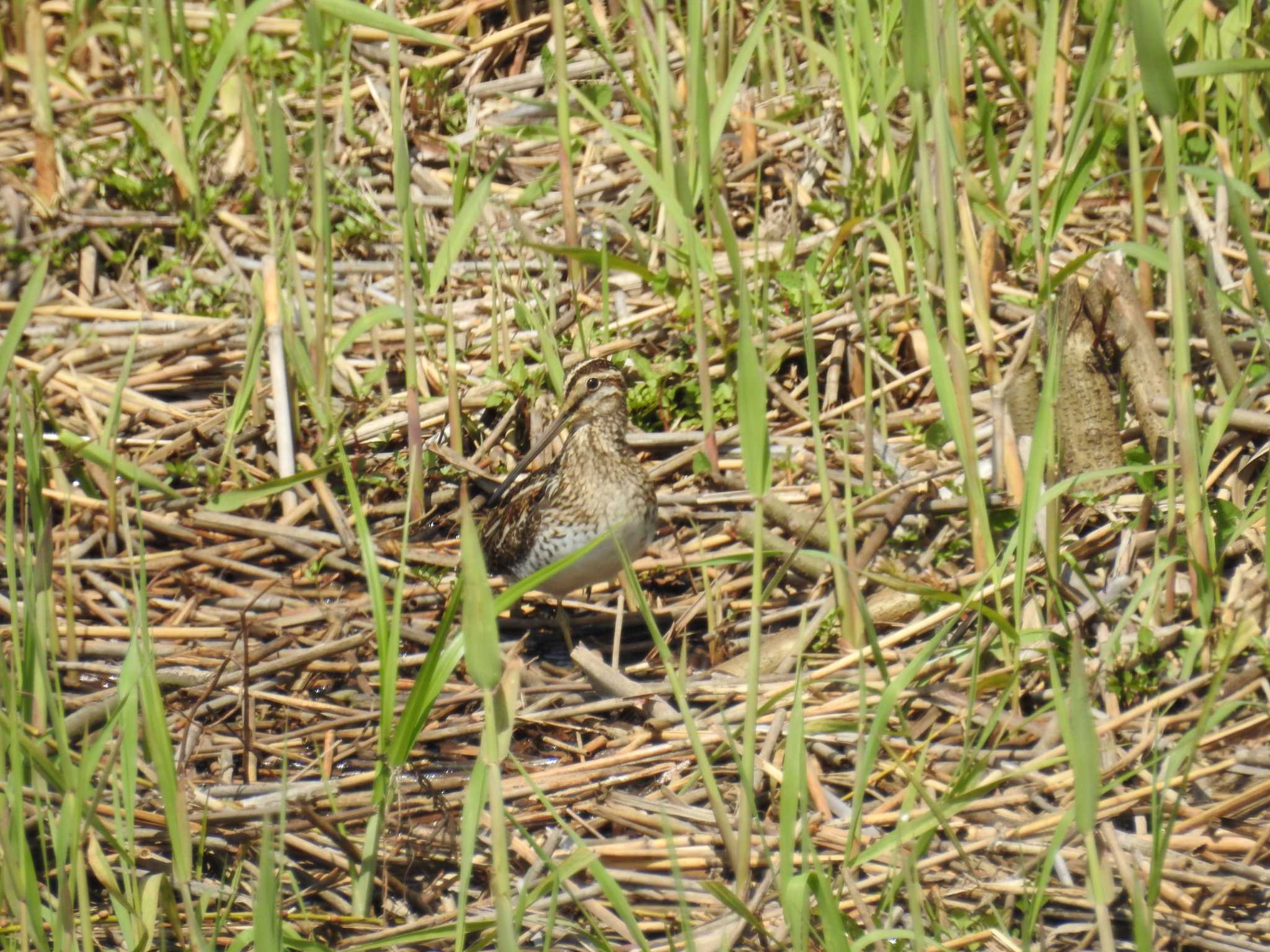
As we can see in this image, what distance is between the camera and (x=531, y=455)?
189 inches

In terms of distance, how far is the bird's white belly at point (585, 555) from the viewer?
4.28 metres

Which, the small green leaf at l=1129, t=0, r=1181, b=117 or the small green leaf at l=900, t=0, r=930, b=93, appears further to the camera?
the small green leaf at l=900, t=0, r=930, b=93

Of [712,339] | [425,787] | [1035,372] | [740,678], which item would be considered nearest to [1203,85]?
[1035,372]

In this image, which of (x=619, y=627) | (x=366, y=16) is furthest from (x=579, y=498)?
(x=366, y=16)

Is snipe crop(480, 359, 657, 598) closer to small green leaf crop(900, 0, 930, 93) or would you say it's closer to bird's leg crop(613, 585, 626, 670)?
bird's leg crop(613, 585, 626, 670)

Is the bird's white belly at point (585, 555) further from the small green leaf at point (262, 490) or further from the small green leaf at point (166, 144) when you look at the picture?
the small green leaf at point (166, 144)

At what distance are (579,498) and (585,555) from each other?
1.18 feet

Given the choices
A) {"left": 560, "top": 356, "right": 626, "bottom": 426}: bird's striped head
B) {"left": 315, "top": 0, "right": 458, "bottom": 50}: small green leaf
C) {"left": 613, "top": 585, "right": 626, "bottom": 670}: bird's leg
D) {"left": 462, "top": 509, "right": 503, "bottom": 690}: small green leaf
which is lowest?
{"left": 613, "top": 585, "right": 626, "bottom": 670}: bird's leg

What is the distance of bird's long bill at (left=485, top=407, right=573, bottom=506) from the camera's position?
4.70 m

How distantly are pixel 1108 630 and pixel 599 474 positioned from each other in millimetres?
1456

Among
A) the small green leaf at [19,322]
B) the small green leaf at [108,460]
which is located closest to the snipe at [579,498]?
the small green leaf at [108,460]

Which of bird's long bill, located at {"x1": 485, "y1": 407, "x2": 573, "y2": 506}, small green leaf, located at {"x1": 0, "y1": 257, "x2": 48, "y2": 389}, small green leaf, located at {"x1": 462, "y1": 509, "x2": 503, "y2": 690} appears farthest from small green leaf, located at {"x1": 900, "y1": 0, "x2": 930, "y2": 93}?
bird's long bill, located at {"x1": 485, "y1": 407, "x2": 573, "y2": 506}

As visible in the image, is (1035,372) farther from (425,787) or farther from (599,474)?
(425,787)

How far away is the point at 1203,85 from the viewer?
4.98m
